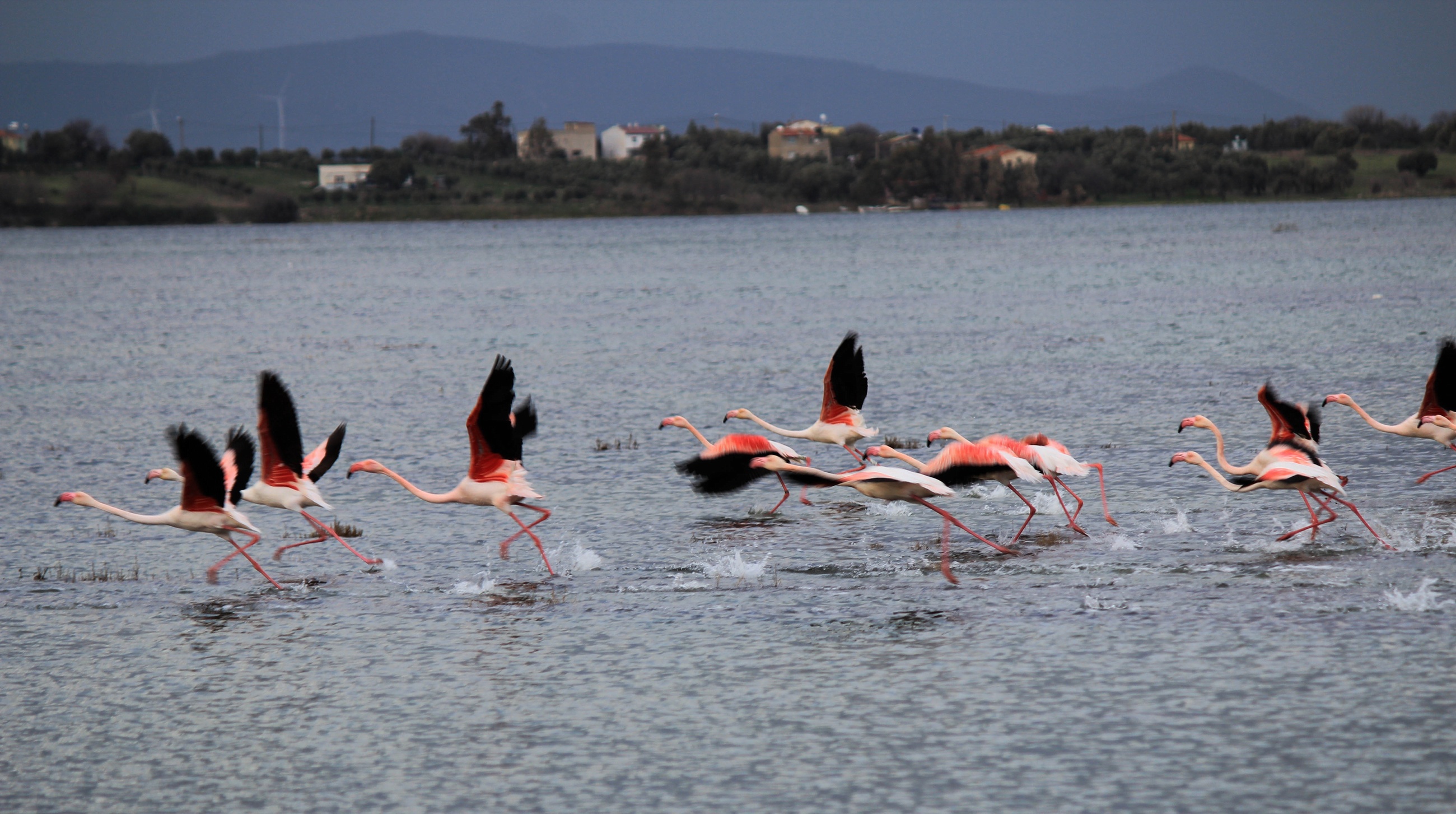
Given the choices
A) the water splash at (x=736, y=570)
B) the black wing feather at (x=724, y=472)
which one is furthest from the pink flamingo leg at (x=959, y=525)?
the black wing feather at (x=724, y=472)

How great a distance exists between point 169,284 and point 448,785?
62.4 m

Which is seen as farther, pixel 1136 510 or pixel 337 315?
pixel 337 315

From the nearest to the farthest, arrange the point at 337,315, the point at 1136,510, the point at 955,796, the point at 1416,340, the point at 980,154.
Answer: the point at 955,796 < the point at 1136,510 < the point at 1416,340 < the point at 337,315 < the point at 980,154

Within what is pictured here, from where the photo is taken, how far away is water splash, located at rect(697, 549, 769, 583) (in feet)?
39.0

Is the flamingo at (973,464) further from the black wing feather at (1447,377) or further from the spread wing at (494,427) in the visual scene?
the black wing feather at (1447,377)

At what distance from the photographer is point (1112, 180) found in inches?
6019

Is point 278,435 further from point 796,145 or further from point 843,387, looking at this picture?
point 796,145

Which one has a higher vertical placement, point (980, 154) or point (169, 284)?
point (980, 154)

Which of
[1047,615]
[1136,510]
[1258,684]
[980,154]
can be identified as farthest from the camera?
[980,154]

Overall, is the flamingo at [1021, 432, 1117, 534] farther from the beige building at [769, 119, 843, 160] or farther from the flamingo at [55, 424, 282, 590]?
the beige building at [769, 119, 843, 160]

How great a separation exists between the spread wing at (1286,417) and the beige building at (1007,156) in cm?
15085

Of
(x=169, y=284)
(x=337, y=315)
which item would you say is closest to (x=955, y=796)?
(x=337, y=315)

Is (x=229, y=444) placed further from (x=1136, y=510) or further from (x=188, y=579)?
(x=1136, y=510)

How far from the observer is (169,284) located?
64.9m
